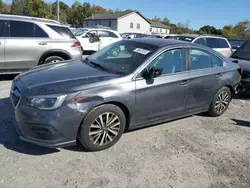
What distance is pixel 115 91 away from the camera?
342cm

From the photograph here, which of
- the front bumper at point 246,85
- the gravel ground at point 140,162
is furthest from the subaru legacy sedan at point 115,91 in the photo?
the front bumper at point 246,85

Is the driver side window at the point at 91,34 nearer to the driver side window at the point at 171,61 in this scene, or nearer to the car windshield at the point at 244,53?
the car windshield at the point at 244,53

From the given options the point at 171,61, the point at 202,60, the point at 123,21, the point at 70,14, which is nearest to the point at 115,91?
the point at 171,61

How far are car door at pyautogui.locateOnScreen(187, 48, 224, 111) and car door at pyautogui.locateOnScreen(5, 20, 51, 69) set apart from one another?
4.21m

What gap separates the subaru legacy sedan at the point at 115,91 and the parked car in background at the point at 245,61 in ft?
5.35

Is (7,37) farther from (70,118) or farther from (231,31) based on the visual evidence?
(231,31)

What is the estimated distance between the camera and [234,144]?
411 centimetres

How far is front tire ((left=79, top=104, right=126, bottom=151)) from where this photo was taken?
3301 millimetres

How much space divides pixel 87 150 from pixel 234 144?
2.48 meters

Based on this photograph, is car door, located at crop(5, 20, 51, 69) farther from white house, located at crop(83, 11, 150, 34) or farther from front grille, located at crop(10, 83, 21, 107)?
white house, located at crop(83, 11, 150, 34)

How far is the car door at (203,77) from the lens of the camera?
4.43 metres

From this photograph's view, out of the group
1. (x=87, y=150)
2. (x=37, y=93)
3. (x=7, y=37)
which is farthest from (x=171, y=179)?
(x=7, y=37)

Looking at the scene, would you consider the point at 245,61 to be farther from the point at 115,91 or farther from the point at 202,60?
the point at 115,91

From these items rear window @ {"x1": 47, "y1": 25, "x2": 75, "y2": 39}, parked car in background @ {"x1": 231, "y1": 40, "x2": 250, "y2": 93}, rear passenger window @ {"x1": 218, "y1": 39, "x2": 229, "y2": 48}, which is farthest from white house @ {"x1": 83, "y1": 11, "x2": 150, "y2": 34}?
rear window @ {"x1": 47, "y1": 25, "x2": 75, "y2": 39}
